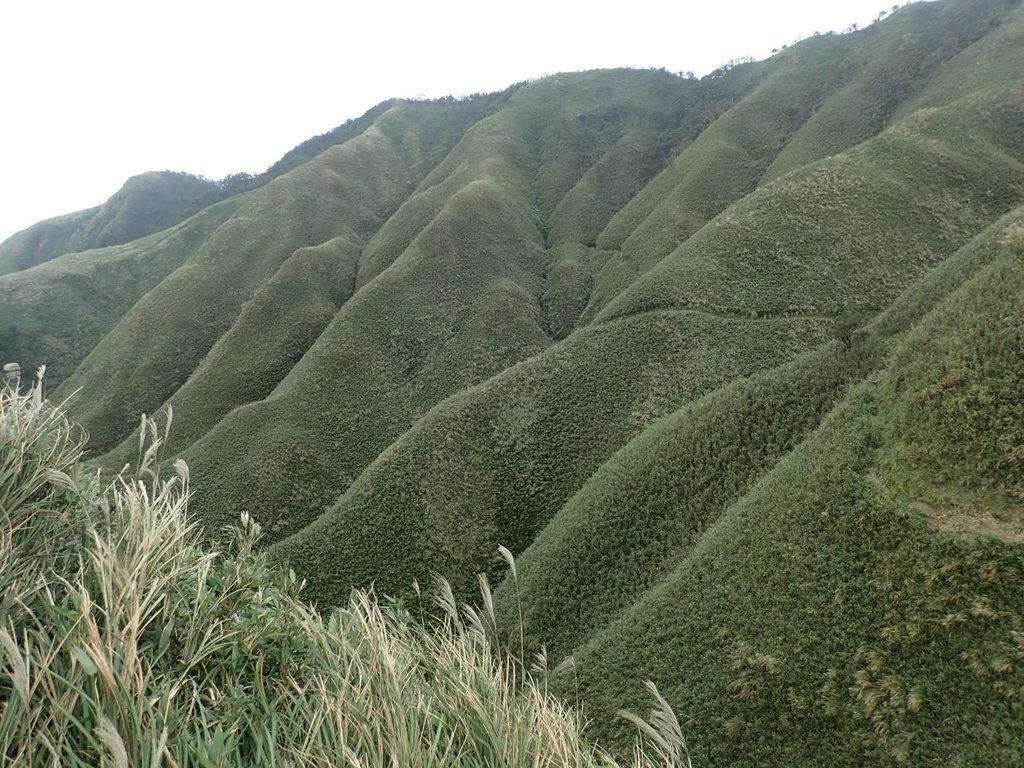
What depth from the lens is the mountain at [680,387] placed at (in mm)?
13320

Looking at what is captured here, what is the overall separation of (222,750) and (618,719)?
46.7 ft

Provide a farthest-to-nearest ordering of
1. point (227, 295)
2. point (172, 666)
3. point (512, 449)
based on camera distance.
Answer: point (227, 295)
point (512, 449)
point (172, 666)

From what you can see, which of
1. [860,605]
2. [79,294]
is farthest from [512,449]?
[79,294]

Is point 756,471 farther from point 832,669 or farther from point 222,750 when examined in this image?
point 222,750

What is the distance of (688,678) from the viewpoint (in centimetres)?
1512

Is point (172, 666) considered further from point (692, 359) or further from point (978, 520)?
point (692, 359)

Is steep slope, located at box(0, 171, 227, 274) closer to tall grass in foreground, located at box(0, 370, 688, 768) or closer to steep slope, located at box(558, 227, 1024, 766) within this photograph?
tall grass in foreground, located at box(0, 370, 688, 768)

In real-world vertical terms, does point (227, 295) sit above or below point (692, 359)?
above

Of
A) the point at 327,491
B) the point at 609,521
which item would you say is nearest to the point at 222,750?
the point at 609,521

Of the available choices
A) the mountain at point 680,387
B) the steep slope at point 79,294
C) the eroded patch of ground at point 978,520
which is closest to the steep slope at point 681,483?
the mountain at point 680,387

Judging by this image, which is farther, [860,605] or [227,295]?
[227,295]

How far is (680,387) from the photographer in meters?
36.2

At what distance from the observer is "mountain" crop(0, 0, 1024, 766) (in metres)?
13.3

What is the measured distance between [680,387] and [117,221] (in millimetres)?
185467
